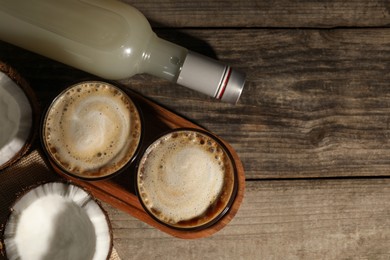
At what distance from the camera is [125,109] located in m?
0.76

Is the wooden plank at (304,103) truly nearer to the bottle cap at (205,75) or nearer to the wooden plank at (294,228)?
the wooden plank at (294,228)

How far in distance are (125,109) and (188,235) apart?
22 cm

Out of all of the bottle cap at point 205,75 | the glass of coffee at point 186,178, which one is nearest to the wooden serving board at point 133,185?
the glass of coffee at point 186,178

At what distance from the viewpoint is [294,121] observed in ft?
2.75

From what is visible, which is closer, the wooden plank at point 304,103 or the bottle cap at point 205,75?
the bottle cap at point 205,75

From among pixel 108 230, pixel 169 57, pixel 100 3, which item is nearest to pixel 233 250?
pixel 108 230

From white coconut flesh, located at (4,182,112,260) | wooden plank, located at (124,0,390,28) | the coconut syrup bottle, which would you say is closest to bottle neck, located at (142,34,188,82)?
the coconut syrup bottle

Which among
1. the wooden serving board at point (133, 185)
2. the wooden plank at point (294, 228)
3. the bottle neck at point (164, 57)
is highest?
the bottle neck at point (164, 57)

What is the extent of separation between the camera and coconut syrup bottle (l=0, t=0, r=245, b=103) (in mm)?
702

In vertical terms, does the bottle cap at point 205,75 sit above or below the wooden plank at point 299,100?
above

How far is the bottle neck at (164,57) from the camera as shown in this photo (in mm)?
723

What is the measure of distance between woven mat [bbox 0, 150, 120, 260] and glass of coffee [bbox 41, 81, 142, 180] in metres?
0.04

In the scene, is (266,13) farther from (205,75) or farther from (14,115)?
(14,115)

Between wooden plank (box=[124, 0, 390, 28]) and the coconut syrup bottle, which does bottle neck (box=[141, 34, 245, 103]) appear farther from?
wooden plank (box=[124, 0, 390, 28])
